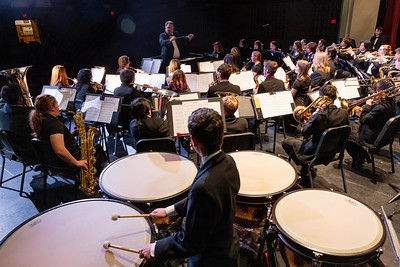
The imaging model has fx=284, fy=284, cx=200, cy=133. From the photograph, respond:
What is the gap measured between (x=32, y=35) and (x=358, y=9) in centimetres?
1179

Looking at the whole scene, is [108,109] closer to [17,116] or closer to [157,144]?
[17,116]

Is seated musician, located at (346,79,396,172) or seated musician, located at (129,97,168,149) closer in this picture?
→ seated musician, located at (129,97,168,149)

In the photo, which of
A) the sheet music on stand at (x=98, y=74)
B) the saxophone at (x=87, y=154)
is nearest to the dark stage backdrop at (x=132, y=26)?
the sheet music on stand at (x=98, y=74)

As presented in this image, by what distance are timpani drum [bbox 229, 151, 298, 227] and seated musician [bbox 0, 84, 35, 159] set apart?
276 centimetres

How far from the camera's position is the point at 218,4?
472 inches

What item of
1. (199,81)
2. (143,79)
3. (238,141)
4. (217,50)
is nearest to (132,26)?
(217,50)

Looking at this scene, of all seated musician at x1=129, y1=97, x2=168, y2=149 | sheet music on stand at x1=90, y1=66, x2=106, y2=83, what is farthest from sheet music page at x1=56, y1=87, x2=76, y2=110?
seated musician at x1=129, y1=97, x2=168, y2=149

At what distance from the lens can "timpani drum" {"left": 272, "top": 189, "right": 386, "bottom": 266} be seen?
1.63 metres

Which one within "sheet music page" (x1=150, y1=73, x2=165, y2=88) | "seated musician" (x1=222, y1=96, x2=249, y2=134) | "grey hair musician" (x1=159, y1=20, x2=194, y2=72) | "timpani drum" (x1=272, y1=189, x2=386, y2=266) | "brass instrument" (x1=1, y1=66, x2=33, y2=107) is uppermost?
"grey hair musician" (x1=159, y1=20, x2=194, y2=72)

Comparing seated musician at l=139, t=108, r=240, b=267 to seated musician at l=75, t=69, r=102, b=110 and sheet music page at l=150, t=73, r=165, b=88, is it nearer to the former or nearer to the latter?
seated musician at l=75, t=69, r=102, b=110

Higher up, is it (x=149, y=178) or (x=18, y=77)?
(x=18, y=77)

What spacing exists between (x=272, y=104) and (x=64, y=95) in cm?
338

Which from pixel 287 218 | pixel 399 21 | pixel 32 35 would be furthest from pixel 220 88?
pixel 399 21

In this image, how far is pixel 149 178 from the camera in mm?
2381
